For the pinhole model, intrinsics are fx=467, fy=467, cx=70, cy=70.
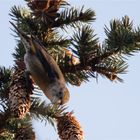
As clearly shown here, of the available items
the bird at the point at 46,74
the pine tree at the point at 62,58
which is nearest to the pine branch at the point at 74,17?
the pine tree at the point at 62,58

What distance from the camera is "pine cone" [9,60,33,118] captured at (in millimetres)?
1697

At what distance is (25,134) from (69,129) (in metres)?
0.18

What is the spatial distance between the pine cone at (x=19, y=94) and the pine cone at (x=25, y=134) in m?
0.13

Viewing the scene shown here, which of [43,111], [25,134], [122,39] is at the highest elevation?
[122,39]

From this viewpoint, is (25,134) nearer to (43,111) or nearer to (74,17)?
(43,111)

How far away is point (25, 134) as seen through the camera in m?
1.82

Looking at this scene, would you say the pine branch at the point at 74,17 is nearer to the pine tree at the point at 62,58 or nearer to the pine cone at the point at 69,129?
the pine tree at the point at 62,58

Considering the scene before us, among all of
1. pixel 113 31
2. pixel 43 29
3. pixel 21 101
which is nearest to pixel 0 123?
pixel 21 101

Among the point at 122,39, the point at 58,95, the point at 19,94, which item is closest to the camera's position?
the point at 58,95

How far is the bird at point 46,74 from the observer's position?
1.58 m

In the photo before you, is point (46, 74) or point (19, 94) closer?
point (46, 74)

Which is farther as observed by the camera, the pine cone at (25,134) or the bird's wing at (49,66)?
the pine cone at (25,134)

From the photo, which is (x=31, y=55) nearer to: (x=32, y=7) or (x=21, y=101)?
(x=21, y=101)

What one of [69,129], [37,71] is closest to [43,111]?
[69,129]
